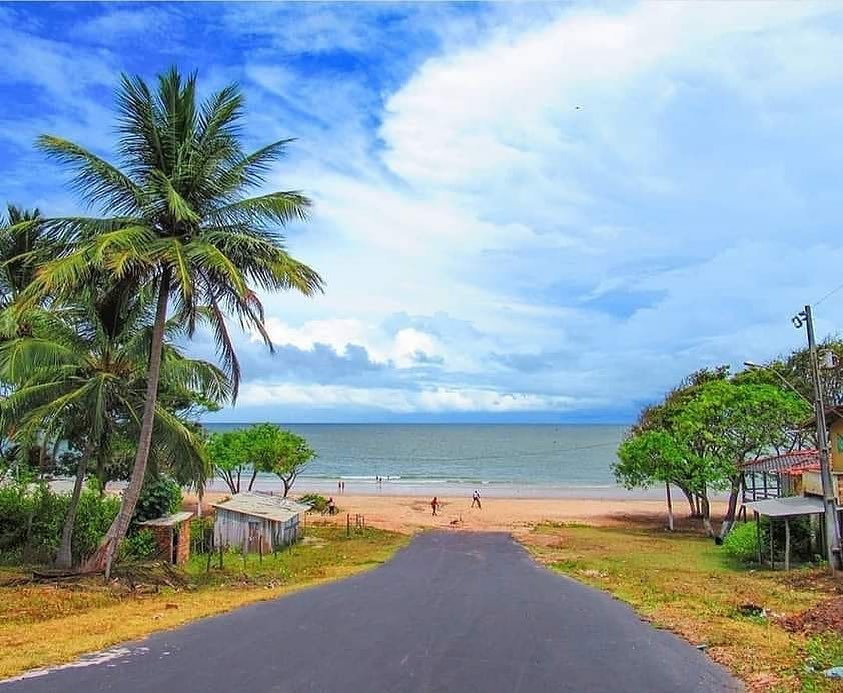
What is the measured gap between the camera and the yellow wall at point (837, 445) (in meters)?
25.5

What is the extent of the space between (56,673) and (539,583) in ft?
42.1

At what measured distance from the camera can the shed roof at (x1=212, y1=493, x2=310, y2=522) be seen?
28312 mm

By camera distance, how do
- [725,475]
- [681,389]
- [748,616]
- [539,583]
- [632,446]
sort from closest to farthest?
[748,616], [539,583], [725,475], [632,446], [681,389]

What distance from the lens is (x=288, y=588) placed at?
1747 centimetres

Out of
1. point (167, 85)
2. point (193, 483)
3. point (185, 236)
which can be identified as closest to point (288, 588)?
point (193, 483)

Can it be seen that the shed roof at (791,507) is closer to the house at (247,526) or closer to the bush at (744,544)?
the bush at (744,544)

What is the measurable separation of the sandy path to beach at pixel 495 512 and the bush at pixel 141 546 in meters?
17.8

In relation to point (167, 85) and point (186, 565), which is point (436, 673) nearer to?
point (167, 85)

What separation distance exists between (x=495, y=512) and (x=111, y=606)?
37722 mm

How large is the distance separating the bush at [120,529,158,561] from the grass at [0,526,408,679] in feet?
3.88

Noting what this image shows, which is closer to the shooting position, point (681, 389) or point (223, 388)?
point (223, 388)

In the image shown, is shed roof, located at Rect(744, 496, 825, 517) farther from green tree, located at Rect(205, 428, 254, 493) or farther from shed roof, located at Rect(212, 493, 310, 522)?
green tree, located at Rect(205, 428, 254, 493)

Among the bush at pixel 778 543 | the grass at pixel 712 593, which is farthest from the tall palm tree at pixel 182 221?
the bush at pixel 778 543

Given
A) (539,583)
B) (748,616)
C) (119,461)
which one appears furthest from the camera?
(119,461)
